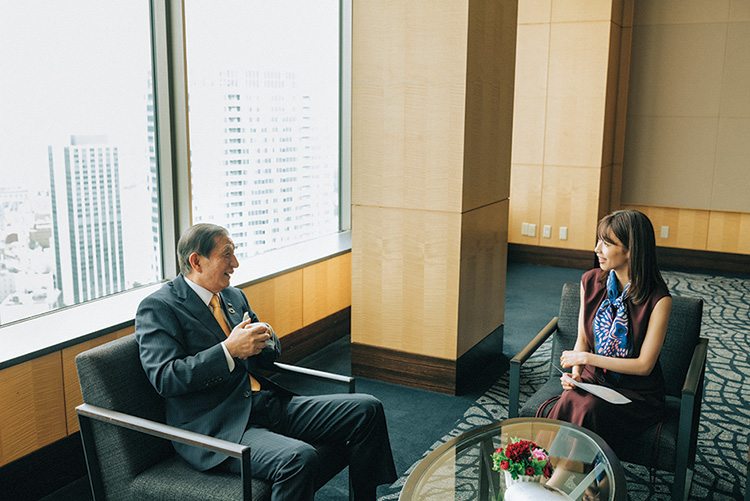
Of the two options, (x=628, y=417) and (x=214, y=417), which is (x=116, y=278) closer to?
(x=214, y=417)

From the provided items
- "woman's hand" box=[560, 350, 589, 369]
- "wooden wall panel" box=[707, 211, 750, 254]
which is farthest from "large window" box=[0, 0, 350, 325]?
"wooden wall panel" box=[707, 211, 750, 254]

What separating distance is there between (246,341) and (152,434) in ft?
1.49

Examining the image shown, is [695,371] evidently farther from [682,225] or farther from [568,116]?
[682,225]

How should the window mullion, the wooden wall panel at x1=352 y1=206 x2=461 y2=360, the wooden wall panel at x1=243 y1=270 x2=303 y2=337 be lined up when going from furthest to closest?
the wooden wall panel at x1=243 y1=270 x2=303 y2=337, the wooden wall panel at x1=352 y1=206 x2=461 y2=360, the window mullion

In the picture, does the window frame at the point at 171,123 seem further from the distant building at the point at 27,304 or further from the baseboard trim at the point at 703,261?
the baseboard trim at the point at 703,261

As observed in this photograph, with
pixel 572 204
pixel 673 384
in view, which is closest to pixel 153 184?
pixel 673 384

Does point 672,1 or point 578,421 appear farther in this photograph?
point 672,1

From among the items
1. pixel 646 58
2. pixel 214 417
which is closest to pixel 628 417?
pixel 214 417

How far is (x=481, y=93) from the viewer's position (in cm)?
412

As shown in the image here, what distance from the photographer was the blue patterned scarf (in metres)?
2.89

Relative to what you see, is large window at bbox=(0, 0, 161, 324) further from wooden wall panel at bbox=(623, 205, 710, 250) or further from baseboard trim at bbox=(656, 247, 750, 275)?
wooden wall panel at bbox=(623, 205, 710, 250)

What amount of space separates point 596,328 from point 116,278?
2.55 m

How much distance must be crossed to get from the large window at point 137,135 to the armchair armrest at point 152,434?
115cm

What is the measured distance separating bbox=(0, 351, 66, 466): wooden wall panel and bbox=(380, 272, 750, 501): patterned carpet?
5.05 ft
